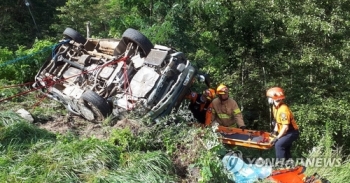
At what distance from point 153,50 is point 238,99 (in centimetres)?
450

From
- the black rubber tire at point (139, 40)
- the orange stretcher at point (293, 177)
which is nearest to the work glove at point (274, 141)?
the orange stretcher at point (293, 177)

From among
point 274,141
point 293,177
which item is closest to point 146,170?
point 293,177

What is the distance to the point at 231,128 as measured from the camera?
652 cm

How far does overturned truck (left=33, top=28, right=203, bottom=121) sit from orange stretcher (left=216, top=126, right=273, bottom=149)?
89cm

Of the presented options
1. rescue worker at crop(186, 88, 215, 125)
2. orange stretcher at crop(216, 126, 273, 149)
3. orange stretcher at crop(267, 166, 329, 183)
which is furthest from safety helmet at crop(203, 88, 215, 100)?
orange stretcher at crop(267, 166, 329, 183)

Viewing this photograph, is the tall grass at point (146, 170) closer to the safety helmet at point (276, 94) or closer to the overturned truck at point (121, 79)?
the overturned truck at point (121, 79)

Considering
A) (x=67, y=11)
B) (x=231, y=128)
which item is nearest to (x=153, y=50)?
(x=231, y=128)

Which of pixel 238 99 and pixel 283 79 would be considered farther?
pixel 238 99

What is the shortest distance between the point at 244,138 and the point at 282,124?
2.57ft

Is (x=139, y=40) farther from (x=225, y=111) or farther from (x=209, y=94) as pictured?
(x=225, y=111)

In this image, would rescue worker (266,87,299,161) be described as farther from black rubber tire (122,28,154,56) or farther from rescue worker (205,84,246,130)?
black rubber tire (122,28,154,56)

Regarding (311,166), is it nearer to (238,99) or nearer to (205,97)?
(205,97)

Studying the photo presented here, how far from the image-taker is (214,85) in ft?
33.6

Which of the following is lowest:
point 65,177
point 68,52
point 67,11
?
point 65,177
